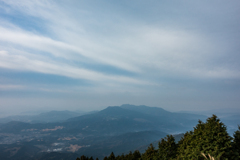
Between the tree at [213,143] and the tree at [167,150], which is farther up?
the tree at [213,143]

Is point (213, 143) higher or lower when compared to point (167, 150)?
higher

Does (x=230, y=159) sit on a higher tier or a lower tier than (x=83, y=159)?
higher

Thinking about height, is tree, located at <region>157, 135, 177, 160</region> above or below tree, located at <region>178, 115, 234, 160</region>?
below

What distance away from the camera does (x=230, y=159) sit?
620 inches

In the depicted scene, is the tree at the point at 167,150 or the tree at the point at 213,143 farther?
the tree at the point at 167,150

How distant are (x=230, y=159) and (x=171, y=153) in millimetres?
10823

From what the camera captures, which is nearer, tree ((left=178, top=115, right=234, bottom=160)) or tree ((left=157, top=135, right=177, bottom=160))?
tree ((left=178, top=115, right=234, bottom=160))

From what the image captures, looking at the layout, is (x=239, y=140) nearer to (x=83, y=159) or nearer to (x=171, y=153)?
(x=171, y=153)

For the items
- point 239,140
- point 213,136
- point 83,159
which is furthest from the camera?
point 83,159

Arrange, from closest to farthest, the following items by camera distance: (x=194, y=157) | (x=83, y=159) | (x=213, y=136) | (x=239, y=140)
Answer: (x=194, y=157)
(x=213, y=136)
(x=239, y=140)
(x=83, y=159)

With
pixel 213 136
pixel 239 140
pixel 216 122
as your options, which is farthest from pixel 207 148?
pixel 239 140

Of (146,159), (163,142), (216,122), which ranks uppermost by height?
(216,122)

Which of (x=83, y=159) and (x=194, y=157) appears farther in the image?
(x=83, y=159)

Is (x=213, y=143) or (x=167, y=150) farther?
(x=167, y=150)
